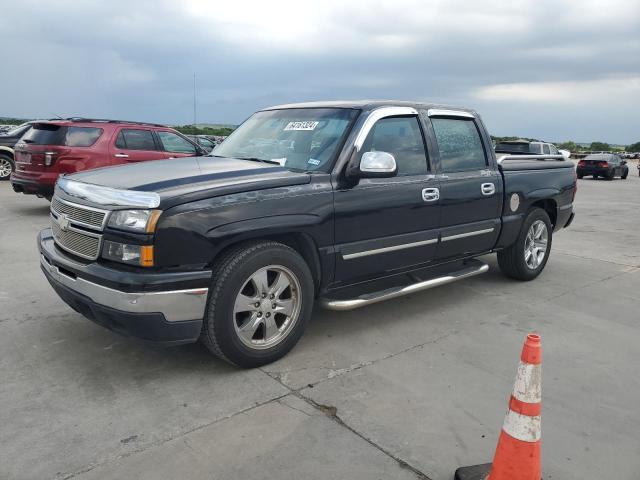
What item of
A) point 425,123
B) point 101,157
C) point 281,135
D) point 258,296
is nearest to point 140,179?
point 258,296

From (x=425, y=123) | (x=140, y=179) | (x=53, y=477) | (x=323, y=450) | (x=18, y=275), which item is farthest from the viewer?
(x=18, y=275)

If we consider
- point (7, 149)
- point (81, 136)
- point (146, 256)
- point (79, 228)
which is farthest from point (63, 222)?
point (7, 149)

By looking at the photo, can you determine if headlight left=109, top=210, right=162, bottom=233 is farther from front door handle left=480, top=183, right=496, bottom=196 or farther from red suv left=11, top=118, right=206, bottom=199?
red suv left=11, top=118, right=206, bottom=199

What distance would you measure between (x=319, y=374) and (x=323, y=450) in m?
0.87

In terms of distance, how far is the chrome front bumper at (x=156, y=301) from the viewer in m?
3.14

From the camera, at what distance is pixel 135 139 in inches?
408

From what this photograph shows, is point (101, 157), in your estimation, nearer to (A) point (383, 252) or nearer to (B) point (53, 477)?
(A) point (383, 252)

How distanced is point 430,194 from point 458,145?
0.79m

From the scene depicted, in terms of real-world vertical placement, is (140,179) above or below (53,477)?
above

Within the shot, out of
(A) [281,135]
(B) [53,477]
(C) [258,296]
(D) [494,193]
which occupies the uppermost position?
(A) [281,135]

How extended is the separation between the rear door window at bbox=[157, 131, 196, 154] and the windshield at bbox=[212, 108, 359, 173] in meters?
6.30

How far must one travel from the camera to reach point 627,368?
3830mm

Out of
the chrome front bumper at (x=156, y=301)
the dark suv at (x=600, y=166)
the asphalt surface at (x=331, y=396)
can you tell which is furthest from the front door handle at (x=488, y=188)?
the dark suv at (x=600, y=166)

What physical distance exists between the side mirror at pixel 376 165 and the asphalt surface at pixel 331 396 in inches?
50.3
